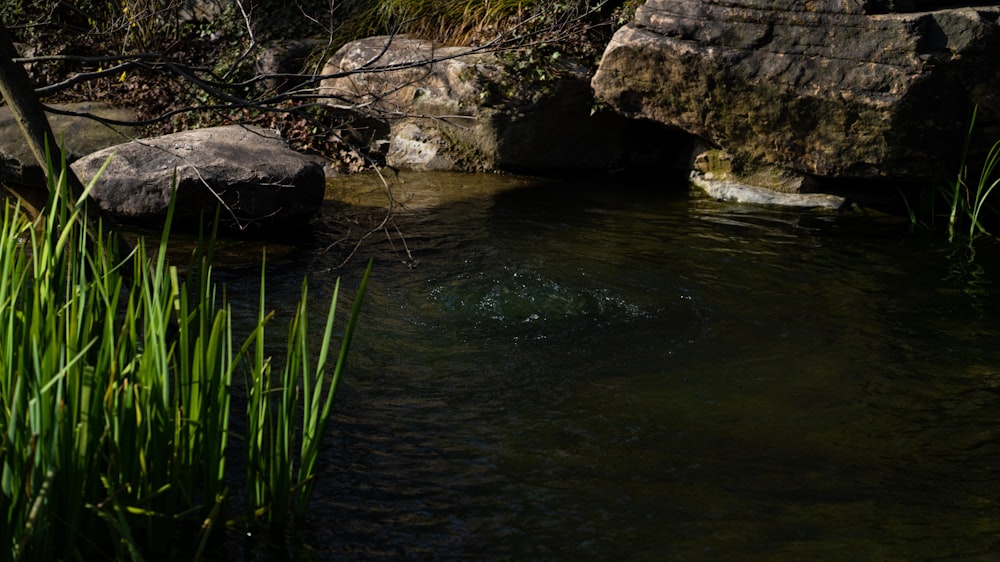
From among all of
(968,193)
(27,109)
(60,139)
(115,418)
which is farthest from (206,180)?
(968,193)

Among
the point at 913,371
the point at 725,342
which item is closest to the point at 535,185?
the point at 725,342

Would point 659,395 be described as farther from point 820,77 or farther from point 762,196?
point 762,196

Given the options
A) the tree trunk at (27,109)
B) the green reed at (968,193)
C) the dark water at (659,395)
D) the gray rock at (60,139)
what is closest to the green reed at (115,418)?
the dark water at (659,395)

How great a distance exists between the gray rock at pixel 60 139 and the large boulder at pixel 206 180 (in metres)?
0.27

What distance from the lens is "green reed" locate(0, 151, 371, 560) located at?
2.51 meters

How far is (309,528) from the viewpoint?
11.4 ft

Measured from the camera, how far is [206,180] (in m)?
7.09

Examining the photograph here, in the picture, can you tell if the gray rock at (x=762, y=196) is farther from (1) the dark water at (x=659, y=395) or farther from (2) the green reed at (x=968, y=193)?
(2) the green reed at (x=968, y=193)

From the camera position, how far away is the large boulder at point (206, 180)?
23.2 feet

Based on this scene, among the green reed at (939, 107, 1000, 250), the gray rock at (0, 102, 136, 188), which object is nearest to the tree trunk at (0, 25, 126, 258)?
the gray rock at (0, 102, 136, 188)

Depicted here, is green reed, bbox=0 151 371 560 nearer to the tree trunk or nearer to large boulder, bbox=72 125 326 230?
the tree trunk

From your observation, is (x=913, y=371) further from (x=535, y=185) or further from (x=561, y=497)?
(x=535, y=185)

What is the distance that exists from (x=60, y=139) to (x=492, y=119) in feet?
11.7

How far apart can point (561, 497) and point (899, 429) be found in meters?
1.66
